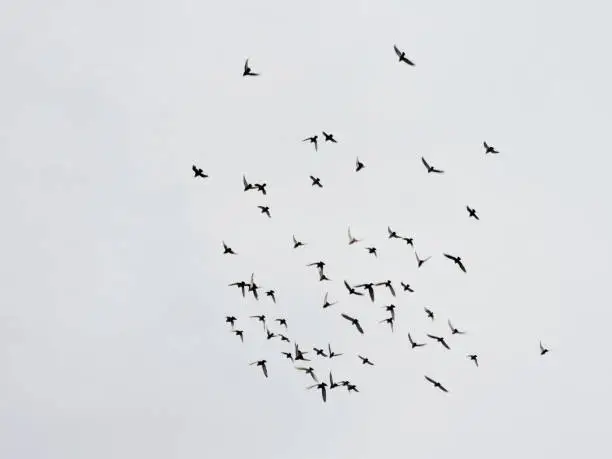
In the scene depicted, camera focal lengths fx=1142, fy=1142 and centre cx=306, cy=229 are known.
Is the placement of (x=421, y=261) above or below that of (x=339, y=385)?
above

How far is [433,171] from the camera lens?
169m

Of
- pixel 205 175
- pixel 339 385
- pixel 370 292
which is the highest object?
pixel 205 175

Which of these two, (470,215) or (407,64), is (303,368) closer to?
(470,215)

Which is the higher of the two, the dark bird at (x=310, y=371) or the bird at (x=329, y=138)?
the bird at (x=329, y=138)

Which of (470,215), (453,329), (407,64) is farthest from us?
(453,329)

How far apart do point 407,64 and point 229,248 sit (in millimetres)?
42074

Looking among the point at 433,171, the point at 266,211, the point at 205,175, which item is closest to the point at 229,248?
the point at 266,211

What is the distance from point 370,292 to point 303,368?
15.7 metres

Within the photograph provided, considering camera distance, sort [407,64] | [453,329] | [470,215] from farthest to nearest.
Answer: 1. [453,329]
2. [470,215]
3. [407,64]

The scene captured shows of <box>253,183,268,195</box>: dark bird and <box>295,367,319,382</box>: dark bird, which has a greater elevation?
<box>253,183,268,195</box>: dark bird

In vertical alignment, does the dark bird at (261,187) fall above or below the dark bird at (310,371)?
above

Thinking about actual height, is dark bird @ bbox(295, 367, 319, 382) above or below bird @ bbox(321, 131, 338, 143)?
below

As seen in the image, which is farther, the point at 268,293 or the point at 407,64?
the point at 268,293

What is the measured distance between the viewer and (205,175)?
16075 cm
